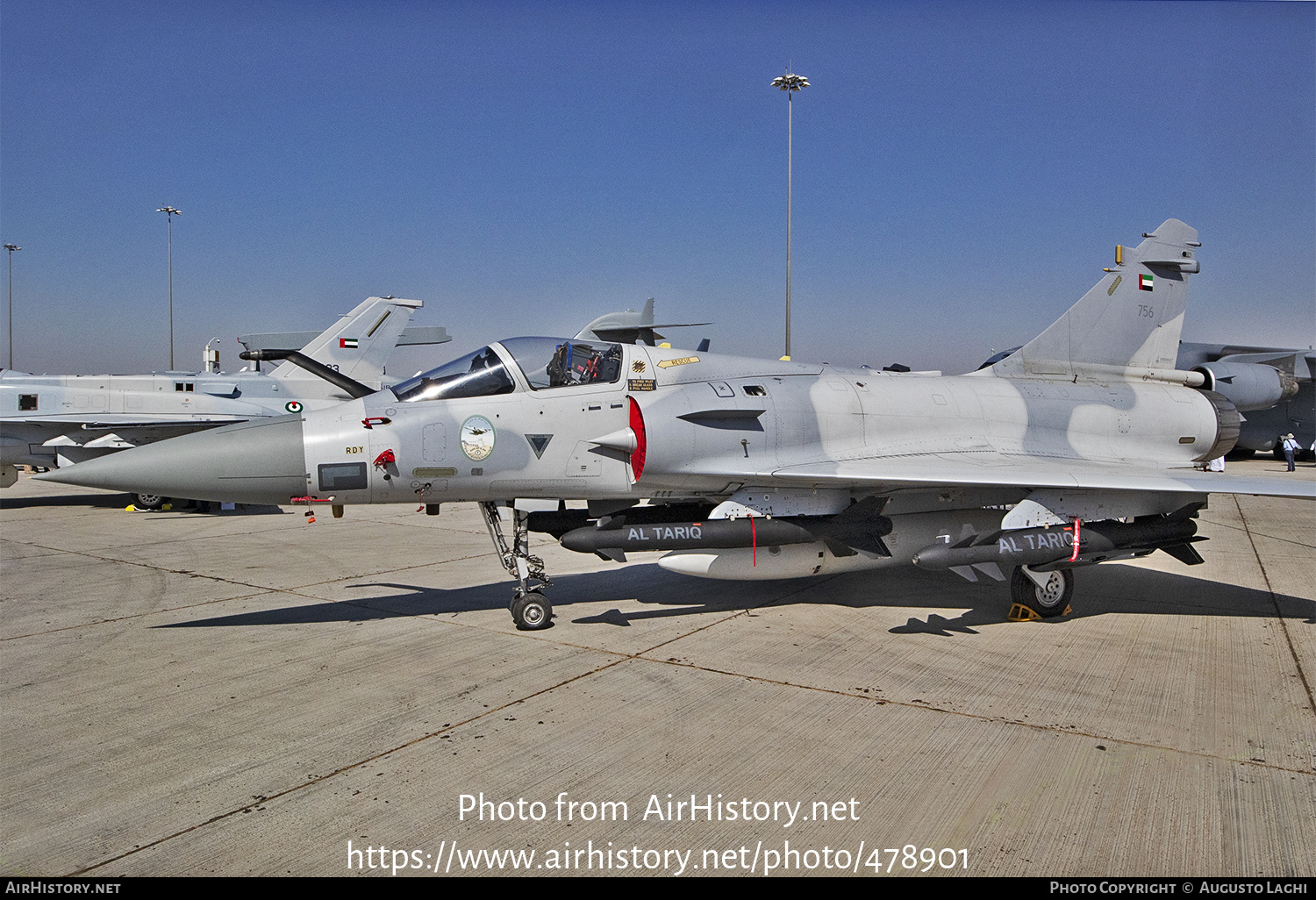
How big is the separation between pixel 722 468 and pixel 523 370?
1.75 meters

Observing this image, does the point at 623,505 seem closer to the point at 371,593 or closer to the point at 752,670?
the point at 752,670

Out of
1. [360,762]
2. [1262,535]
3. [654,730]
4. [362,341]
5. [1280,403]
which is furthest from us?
[1280,403]

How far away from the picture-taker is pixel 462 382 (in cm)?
643

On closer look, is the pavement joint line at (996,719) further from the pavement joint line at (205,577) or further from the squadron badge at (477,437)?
the pavement joint line at (205,577)

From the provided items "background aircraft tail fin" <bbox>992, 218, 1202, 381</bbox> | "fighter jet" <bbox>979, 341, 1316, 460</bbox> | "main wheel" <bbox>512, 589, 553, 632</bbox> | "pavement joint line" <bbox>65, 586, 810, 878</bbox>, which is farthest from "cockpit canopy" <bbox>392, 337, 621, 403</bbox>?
"fighter jet" <bbox>979, 341, 1316, 460</bbox>

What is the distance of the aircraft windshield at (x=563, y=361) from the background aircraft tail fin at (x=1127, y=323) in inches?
174

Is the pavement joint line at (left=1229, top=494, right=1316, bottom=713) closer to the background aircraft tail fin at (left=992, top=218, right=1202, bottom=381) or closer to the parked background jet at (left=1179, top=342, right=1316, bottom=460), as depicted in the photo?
the background aircraft tail fin at (left=992, top=218, right=1202, bottom=381)

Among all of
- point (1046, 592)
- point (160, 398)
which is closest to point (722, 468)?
point (1046, 592)

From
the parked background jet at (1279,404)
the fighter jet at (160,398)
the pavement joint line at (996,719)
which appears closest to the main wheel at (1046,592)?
the pavement joint line at (996,719)

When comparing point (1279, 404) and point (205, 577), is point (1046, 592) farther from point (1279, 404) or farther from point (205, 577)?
point (1279, 404)

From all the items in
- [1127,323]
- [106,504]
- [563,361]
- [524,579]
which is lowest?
[106,504]

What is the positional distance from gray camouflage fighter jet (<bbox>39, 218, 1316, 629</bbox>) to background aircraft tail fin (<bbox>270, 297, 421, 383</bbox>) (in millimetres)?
12504

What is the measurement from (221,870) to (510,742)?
150cm

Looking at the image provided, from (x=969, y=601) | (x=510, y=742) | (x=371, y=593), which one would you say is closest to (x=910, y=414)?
(x=969, y=601)
